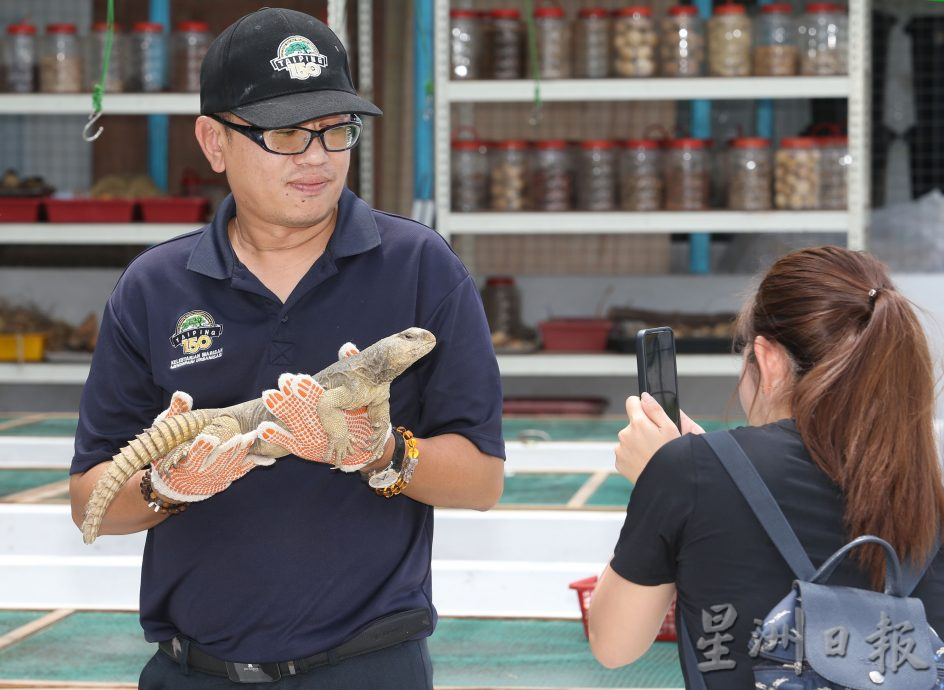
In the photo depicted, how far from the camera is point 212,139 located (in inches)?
64.6

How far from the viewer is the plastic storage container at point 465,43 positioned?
17.0 feet

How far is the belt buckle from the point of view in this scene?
1.51 metres

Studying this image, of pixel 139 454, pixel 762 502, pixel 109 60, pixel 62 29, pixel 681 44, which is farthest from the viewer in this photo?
pixel 62 29

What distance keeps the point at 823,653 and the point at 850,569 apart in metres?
0.11

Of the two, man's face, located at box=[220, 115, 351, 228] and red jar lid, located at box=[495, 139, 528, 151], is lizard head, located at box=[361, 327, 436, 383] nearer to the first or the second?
man's face, located at box=[220, 115, 351, 228]

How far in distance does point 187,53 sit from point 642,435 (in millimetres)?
4066

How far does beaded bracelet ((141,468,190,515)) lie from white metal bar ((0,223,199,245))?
3.72m

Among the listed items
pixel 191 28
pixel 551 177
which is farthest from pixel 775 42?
pixel 191 28

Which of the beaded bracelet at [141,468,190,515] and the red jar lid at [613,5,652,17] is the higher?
the red jar lid at [613,5,652,17]

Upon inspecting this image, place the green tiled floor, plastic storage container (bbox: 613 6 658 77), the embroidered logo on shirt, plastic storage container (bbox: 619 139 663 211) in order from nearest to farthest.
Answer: the embroidered logo on shirt
the green tiled floor
plastic storage container (bbox: 613 6 658 77)
plastic storage container (bbox: 619 139 663 211)

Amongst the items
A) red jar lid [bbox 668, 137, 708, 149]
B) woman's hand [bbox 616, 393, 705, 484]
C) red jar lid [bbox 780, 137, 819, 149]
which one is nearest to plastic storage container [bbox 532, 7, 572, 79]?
red jar lid [bbox 668, 137, 708, 149]

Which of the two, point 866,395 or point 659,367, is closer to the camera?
point 866,395

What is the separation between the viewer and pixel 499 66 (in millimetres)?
5215

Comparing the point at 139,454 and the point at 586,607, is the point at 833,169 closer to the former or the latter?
the point at 586,607
